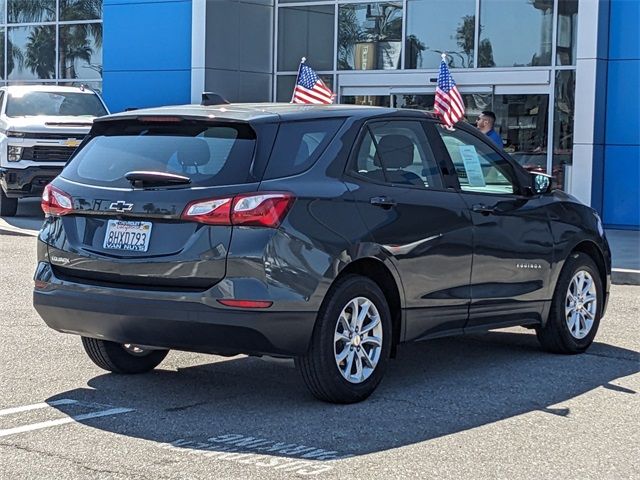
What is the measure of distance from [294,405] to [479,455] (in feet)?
4.59

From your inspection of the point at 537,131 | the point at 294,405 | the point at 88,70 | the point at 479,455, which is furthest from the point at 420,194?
the point at 88,70

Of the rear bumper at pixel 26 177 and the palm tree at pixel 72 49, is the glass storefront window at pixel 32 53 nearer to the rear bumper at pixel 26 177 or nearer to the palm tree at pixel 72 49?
the palm tree at pixel 72 49

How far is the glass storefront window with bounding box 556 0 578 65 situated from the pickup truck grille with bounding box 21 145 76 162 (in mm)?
8127

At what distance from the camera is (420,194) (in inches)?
295

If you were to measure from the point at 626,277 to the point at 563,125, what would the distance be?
6712 millimetres

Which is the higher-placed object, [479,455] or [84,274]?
[84,274]

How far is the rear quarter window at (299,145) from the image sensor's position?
6.73 m

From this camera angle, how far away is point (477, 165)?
8.16 meters

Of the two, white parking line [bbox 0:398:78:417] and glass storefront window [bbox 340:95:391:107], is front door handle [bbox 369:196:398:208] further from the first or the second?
glass storefront window [bbox 340:95:391:107]

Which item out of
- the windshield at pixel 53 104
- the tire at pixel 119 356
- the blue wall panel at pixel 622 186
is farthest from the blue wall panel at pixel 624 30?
the tire at pixel 119 356

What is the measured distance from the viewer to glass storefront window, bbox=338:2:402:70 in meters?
22.0

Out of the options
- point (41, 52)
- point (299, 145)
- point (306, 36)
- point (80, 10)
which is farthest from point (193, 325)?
point (41, 52)

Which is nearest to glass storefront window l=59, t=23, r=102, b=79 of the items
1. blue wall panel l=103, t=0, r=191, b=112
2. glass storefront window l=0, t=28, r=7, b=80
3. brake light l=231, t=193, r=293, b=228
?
glass storefront window l=0, t=28, r=7, b=80

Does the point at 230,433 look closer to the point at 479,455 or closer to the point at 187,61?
the point at 479,455
